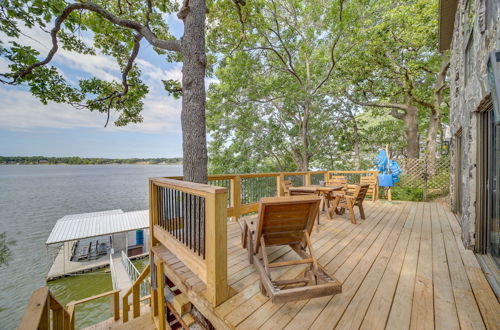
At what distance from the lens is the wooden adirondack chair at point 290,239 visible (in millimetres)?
1772

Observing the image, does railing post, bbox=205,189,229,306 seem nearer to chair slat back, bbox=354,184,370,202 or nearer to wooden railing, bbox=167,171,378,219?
wooden railing, bbox=167,171,378,219

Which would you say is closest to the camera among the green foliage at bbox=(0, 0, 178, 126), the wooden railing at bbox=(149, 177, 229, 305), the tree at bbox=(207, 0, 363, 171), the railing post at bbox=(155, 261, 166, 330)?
the wooden railing at bbox=(149, 177, 229, 305)

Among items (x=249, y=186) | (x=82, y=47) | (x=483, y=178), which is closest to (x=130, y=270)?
(x=249, y=186)

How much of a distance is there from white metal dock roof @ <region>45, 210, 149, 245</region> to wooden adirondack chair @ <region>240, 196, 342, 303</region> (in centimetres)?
974

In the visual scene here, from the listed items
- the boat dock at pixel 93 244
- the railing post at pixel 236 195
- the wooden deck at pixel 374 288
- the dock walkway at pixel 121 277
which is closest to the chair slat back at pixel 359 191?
the wooden deck at pixel 374 288

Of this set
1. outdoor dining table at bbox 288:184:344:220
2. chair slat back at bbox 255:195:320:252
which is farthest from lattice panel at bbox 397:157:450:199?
chair slat back at bbox 255:195:320:252

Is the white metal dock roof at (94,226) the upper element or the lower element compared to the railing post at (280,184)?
lower

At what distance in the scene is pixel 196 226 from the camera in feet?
7.10

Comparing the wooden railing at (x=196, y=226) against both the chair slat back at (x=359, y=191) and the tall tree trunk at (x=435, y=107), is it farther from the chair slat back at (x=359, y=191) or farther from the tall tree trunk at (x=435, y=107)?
the tall tree trunk at (x=435, y=107)

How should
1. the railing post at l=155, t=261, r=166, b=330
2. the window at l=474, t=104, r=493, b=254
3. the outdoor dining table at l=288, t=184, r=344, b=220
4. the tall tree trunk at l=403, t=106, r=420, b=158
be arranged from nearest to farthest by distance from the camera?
the window at l=474, t=104, r=493, b=254 < the railing post at l=155, t=261, r=166, b=330 < the outdoor dining table at l=288, t=184, r=344, b=220 < the tall tree trunk at l=403, t=106, r=420, b=158

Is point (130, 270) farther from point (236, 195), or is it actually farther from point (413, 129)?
point (413, 129)

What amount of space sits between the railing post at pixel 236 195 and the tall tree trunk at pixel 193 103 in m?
1.30

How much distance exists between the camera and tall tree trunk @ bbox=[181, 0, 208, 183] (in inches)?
126

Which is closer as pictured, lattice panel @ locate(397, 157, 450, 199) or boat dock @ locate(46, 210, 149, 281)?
lattice panel @ locate(397, 157, 450, 199)
